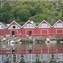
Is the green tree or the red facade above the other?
the green tree

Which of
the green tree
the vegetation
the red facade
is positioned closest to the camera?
the red facade

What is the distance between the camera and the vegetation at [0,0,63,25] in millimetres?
38375

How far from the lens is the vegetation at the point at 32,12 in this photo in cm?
3838

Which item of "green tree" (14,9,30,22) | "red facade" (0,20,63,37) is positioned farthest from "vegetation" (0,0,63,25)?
"red facade" (0,20,63,37)

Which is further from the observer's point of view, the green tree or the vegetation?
the green tree

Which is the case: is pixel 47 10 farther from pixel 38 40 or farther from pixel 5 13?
pixel 38 40

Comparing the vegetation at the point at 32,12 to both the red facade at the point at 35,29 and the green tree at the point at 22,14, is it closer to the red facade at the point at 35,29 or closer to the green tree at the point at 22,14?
the green tree at the point at 22,14

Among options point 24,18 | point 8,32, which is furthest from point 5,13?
point 8,32

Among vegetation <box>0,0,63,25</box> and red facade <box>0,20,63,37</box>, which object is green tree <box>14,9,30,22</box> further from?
red facade <box>0,20,63,37</box>

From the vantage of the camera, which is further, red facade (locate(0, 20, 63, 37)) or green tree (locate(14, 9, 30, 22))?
green tree (locate(14, 9, 30, 22))

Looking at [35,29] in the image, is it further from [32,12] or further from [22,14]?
[32,12]

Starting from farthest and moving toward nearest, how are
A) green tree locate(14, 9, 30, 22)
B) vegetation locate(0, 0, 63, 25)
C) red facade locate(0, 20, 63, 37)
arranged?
1. green tree locate(14, 9, 30, 22)
2. vegetation locate(0, 0, 63, 25)
3. red facade locate(0, 20, 63, 37)

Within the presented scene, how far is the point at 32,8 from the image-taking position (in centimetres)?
4409

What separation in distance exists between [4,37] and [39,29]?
3.46 m
